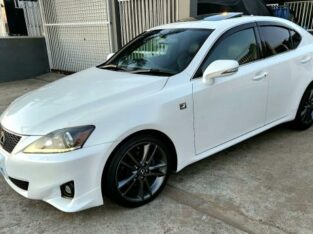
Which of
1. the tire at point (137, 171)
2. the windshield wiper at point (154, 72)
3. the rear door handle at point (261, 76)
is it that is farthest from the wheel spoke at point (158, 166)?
the rear door handle at point (261, 76)

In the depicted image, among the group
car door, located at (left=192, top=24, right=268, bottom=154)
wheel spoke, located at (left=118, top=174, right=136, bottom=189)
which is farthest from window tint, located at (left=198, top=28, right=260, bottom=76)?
wheel spoke, located at (left=118, top=174, right=136, bottom=189)

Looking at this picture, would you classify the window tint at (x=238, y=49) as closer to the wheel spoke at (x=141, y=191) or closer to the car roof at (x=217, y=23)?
the car roof at (x=217, y=23)

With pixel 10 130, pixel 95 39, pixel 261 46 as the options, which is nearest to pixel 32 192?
pixel 10 130

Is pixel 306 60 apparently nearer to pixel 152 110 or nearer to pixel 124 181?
pixel 152 110

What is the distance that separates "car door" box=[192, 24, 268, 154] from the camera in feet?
10.00

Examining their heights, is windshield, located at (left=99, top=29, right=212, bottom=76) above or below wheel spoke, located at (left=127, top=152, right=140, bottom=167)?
above

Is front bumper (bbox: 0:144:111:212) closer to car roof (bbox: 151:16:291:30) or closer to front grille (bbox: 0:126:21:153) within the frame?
front grille (bbox: 0:126:21:153)

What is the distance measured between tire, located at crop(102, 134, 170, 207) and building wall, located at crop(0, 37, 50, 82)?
7.67m

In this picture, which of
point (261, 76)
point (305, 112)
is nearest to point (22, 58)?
point (261, 76)

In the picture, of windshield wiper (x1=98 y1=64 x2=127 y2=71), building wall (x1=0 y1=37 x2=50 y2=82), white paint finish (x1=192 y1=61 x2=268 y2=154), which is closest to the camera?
white paint finish (x1=192 y1=61 x2=268 y2=154)

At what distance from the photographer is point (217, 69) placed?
293cm

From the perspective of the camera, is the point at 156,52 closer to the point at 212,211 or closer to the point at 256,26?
the point at 256,26

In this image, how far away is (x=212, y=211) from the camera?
8.97 feet

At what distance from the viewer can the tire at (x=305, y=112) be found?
417 centimetres
